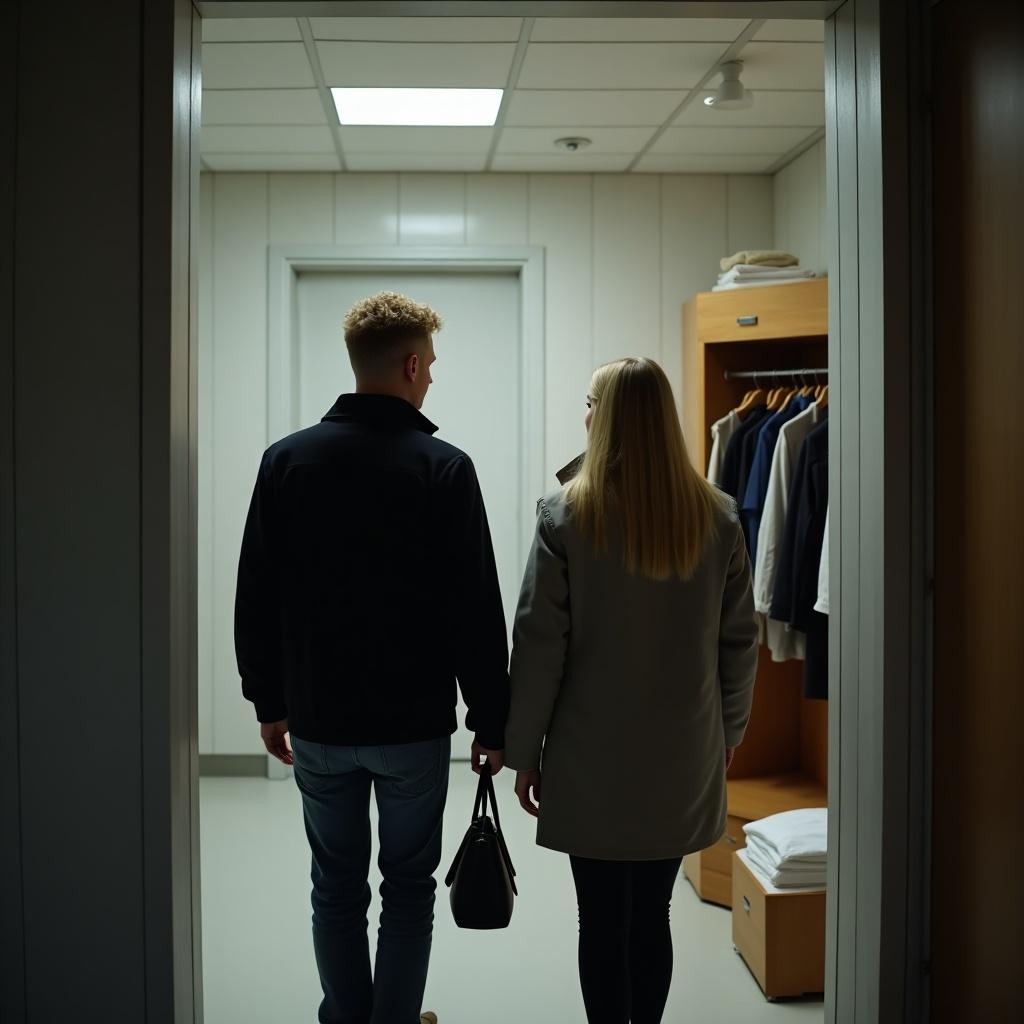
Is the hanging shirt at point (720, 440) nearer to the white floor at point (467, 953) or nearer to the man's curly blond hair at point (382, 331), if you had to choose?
the white floor at point (467, 953)

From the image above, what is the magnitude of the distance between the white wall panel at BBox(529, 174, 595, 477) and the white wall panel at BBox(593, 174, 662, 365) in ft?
0.16

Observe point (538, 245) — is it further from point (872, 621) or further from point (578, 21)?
point (872, 621)

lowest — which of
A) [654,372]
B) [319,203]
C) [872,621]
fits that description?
[872,621]

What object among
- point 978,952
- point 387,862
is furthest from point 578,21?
point 978,952

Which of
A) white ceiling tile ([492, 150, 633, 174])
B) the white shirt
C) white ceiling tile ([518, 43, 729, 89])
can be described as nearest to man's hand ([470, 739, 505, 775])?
the white shirt

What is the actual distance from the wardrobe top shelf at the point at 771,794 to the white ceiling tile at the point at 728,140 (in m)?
2.33

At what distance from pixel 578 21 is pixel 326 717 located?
2005 mm

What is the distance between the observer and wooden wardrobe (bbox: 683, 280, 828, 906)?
326cm

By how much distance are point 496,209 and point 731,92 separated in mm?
1396

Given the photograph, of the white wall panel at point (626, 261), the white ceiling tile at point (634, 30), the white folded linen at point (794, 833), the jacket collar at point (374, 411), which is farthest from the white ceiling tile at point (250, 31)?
the white folded linen at point (794, 833)

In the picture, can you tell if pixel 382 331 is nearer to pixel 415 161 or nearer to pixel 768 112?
pixel 768 112

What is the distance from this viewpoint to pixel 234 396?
428 centimetres

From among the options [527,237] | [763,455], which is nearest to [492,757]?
[763,455]

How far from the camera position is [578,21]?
271 centimetres
